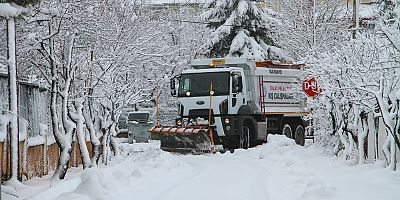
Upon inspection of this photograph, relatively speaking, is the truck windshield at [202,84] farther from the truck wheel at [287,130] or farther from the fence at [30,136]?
the fence at [30,136]

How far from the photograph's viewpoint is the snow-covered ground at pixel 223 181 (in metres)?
12.2

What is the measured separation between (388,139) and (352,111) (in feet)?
14.1

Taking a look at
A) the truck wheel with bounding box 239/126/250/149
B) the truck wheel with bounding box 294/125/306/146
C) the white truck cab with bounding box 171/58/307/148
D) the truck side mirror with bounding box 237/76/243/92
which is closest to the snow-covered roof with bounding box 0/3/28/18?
the white truck cab with bounding box 171/58/307/148

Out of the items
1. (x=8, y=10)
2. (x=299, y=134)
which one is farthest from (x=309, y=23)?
(x=8, y=10)

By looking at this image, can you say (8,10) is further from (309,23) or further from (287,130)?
(309,23)

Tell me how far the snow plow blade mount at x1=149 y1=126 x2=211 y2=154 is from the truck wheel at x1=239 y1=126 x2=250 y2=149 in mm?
2249

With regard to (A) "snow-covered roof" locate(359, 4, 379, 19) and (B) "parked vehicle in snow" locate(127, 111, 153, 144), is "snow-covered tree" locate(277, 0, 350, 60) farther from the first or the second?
(B) "parked vehicle in snow" locate(127, 111, 153, 144)

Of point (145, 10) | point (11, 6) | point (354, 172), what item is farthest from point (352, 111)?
point (145, 10)

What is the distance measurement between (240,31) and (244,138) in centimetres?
1788

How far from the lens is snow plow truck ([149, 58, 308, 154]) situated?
84.8ft

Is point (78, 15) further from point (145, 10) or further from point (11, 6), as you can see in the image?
point (145, 10)

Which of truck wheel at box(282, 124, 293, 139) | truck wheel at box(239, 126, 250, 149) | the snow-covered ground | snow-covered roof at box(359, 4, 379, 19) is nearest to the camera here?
the snow-covered ground

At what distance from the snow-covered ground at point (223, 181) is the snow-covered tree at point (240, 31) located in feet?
73.7

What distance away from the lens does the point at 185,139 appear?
2538cm
